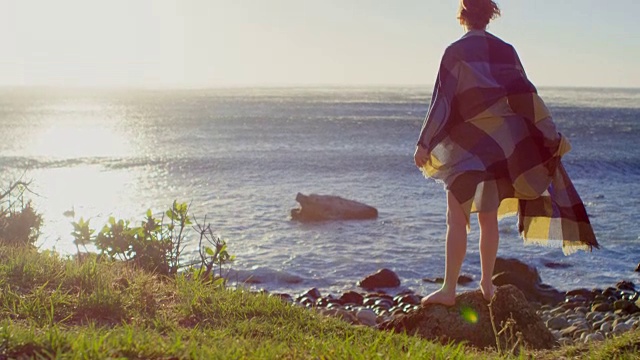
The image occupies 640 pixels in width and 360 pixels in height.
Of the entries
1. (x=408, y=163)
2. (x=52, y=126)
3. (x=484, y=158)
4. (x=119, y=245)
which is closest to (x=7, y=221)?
(x=119, y=245)

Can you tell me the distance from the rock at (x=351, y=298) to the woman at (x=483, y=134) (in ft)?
19.3

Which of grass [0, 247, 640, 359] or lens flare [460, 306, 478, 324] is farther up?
grass [0, 247, 640, 359]

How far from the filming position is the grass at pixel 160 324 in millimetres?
3592

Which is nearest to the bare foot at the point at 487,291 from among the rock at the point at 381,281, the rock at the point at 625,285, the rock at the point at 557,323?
the rock at the point at 557,323

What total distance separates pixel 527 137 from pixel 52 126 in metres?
54.9

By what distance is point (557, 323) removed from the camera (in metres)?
9.53

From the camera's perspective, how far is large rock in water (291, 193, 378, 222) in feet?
56.3

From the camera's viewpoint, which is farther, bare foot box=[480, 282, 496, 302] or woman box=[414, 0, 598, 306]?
bare foot box=[480, 282, 496, 302]

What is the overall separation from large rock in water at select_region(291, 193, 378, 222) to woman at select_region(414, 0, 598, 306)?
11.8 metres

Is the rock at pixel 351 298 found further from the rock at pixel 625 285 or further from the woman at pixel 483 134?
the woman at pixel 483 134

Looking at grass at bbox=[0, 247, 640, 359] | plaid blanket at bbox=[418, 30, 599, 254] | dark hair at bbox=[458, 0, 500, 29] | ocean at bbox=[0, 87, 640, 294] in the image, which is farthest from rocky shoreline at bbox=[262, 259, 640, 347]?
dark hair at bbox=[458, 0, 500, 29]

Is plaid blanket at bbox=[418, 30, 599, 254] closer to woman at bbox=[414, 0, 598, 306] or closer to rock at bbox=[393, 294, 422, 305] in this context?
woman at bbox=[414, 0, 598, 306]

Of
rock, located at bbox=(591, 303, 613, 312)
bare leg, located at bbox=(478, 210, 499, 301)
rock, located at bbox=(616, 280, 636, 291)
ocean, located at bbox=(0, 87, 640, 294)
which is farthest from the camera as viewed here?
ocean, located at bbox=(0, 87, 640, 294)

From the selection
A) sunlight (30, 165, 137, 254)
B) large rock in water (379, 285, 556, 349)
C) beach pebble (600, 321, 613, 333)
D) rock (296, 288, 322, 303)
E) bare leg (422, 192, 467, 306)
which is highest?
bare leg (422, 192, 467, 306)
